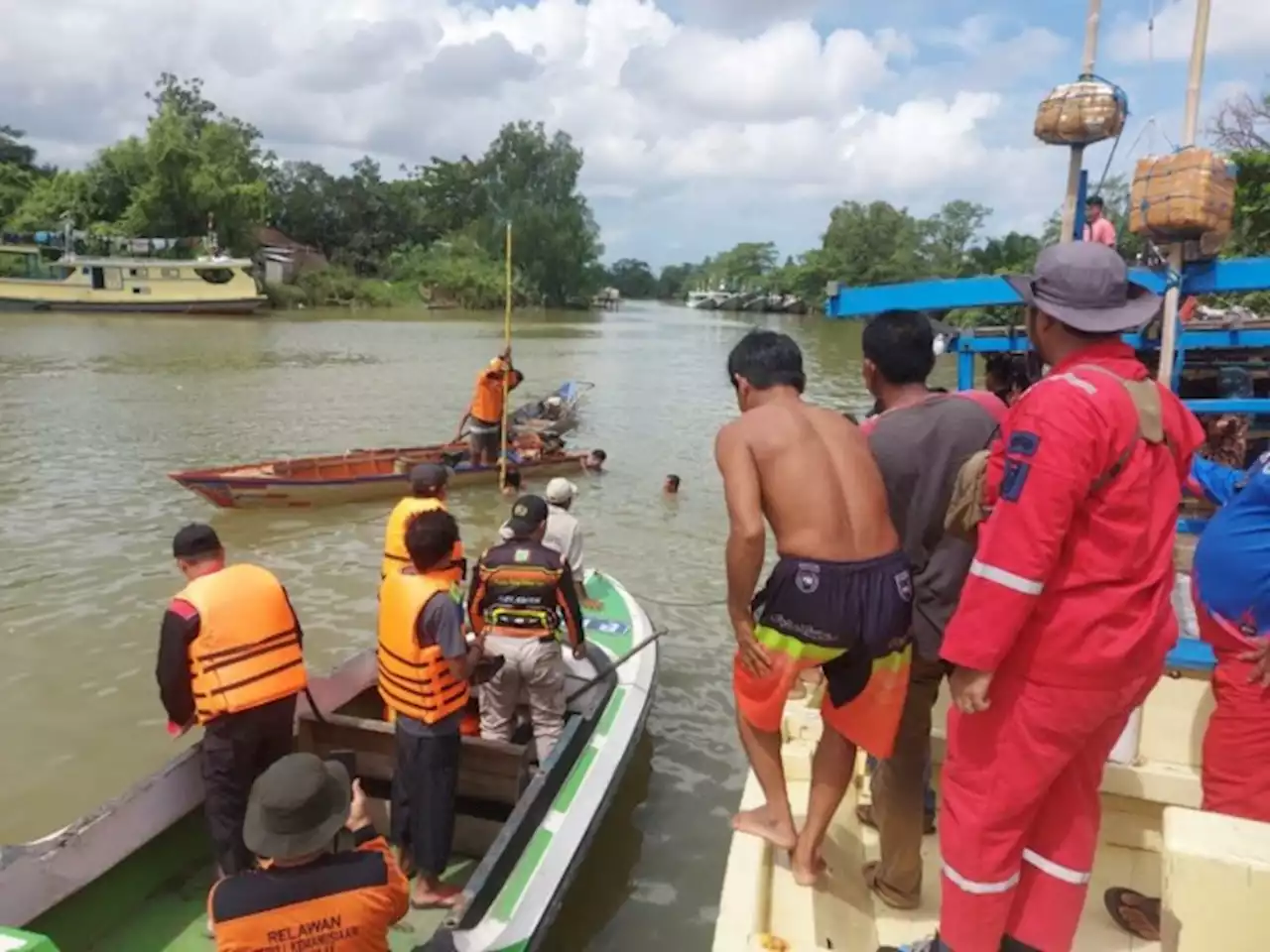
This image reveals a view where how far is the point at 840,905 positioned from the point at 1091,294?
1937 mm

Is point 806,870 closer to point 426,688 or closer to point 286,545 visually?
point 426,688

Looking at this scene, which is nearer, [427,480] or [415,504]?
[427,480]

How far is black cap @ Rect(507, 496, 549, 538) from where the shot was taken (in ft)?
14.6

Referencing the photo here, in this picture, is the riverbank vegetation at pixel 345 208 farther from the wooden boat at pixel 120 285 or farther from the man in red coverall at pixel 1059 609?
the man in red coverall at pixel 1059 609

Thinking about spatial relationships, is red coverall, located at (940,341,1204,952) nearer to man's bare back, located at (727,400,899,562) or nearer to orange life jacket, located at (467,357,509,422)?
man's bare back, located at (727,400,899,562)

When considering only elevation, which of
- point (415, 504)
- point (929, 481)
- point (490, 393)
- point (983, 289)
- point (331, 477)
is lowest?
point (331, 477)

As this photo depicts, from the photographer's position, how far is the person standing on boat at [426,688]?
12.0 feet

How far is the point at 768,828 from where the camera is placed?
9.82ft

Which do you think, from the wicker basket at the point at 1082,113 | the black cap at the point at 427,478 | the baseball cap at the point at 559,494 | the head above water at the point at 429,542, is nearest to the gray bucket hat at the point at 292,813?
the head above water at the point at 429,542

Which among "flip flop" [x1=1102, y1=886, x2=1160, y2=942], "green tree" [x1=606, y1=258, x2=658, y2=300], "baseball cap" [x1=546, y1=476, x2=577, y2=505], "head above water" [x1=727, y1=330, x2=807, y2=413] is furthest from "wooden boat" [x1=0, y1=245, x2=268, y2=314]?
"green tree" [x1=606, y1=258, x2=658, y2=300]

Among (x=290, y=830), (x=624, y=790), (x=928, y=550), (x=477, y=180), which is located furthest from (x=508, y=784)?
(x=477, y=180)

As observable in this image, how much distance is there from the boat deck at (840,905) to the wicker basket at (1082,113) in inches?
163

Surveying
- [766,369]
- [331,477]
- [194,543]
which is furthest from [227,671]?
[331,477]

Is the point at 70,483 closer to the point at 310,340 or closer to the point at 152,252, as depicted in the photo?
the point at 310,340
